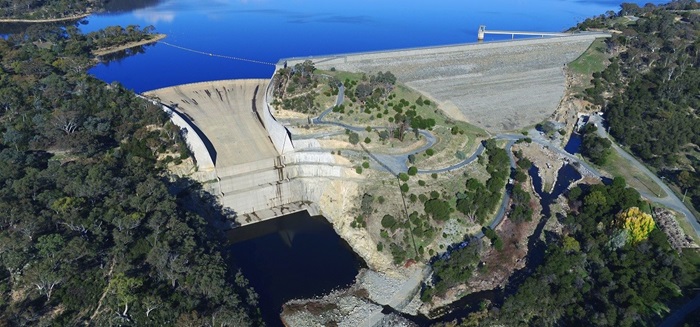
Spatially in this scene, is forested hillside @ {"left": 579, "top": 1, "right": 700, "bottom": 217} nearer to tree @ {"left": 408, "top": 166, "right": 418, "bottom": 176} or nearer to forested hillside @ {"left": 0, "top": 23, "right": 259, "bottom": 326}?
tree @ {"left": 408, "top": 166, "right": 418, "bottom": 176}

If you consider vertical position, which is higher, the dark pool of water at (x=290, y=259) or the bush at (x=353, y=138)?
the bush at (x=353, y=138)

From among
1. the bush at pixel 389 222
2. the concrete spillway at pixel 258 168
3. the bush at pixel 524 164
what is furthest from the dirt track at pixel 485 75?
the bush at pixel 389 222

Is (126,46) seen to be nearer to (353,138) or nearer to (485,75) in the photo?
(353,138)

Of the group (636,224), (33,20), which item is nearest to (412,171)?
(636,224)

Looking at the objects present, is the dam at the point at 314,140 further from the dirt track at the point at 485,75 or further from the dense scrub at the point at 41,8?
the dense scrub at the point at 41,8

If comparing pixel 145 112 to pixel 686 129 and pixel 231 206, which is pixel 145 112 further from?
pixel 686 129

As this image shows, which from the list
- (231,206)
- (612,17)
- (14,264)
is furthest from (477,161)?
(612,17)
